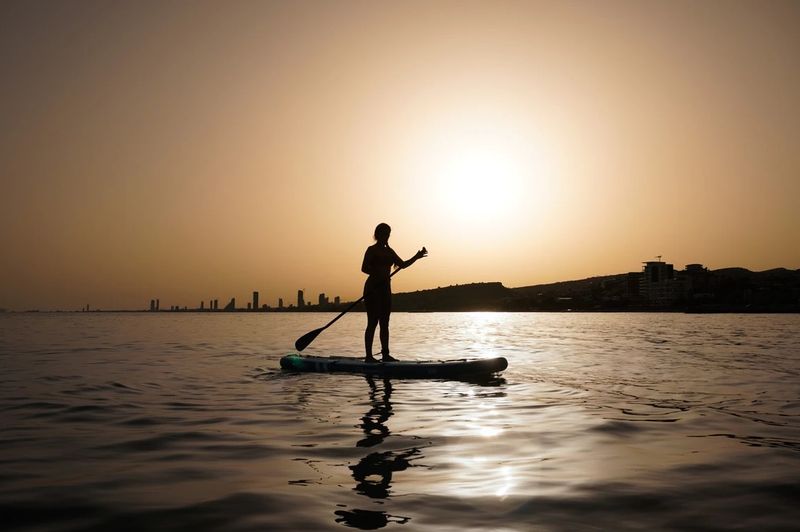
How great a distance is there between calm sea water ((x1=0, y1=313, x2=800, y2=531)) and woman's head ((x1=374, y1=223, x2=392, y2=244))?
3.94m

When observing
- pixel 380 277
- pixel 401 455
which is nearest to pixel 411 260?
pixel 380 277

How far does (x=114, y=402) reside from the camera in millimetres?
10602

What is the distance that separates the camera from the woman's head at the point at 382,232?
15.6 metres

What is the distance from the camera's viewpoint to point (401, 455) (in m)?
6.50

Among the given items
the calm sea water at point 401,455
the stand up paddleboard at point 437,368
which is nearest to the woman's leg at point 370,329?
the stand up paddleboard at point 437,368

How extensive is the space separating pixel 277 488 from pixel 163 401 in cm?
633

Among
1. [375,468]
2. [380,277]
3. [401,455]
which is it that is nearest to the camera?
[375,468]

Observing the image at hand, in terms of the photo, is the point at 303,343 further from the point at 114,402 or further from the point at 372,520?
the point at 372,520

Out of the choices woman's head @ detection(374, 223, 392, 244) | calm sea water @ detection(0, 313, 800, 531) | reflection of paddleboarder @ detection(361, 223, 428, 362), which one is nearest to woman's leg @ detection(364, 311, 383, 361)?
reflection of paddleboarder @ detection(361, 223, 428, 362)

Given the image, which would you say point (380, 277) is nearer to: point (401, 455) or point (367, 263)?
point (367, 263)

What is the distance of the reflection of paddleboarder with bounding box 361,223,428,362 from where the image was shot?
1546 cm

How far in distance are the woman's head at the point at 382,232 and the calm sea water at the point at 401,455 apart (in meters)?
3.94

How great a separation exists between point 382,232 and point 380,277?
1122 millimetres

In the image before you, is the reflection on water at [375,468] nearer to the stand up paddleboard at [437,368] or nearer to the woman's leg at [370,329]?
the stand up paddleboard at [437,368]
